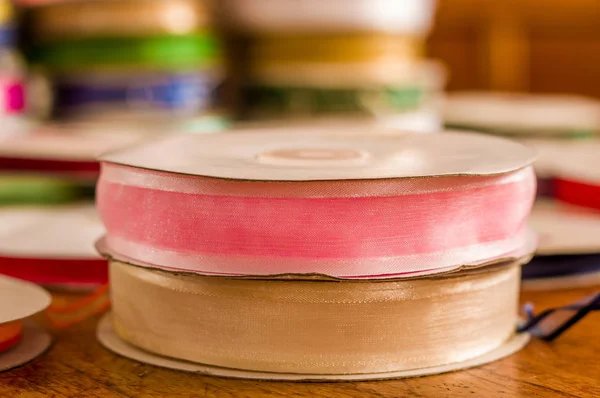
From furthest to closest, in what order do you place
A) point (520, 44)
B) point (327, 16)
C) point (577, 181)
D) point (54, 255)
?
point (520, 44) → point (327, 16) → point (577, 181) → point (54, 255)

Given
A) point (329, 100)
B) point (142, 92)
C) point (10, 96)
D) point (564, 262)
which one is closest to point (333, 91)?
point (329, 100)

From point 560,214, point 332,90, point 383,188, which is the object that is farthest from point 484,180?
point 332,90

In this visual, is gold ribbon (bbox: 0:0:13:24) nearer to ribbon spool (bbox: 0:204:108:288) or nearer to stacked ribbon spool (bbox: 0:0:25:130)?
stacked ribbon spool (bbox: 0:0:25:130)

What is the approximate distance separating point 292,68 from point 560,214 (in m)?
0.68

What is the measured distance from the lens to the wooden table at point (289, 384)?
0.45m

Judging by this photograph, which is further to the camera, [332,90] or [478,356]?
[332,90]

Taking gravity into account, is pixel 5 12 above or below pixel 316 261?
above

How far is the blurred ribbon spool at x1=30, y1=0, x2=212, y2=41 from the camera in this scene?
122 centimetres

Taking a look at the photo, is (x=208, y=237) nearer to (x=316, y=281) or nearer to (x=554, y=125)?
(x=316, y=281)

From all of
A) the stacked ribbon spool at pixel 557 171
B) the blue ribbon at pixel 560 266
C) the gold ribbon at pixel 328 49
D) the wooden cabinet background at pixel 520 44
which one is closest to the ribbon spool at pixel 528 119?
the stacked ribbon spool at pixel 557 171

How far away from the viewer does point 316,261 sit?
44 centimetres

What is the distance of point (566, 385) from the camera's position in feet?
1.50

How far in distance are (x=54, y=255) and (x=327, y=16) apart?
0.80 metres

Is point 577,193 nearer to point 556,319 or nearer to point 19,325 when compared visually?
point 556,319
